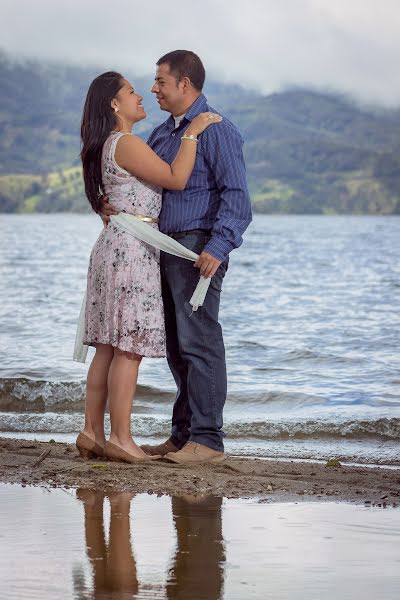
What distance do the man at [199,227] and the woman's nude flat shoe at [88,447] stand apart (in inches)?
16.4

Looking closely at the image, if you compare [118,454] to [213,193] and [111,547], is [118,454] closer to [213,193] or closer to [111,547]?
[213,193]

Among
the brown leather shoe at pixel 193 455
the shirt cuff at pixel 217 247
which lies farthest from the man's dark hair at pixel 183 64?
the brown leather shoe at pixel 193 455

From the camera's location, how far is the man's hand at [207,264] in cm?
593

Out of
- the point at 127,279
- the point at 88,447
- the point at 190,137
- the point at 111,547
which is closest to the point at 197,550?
the point at 111,547

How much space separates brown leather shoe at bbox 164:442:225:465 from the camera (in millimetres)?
6258

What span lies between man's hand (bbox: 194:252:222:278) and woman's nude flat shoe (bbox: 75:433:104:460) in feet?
A: 4.07

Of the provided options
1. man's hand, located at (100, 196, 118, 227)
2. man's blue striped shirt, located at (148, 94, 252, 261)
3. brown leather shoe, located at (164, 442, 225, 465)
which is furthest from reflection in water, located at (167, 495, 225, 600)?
man's hand, located at (100, 196, 118, 227)

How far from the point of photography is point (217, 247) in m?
5.95

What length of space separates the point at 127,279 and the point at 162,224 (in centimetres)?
39

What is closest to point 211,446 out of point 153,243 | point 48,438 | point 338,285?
point 153,243

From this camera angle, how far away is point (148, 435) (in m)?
9.03

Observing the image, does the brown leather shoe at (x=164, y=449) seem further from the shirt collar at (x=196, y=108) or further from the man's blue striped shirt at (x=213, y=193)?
the shirt collar at (x=196, y=108)

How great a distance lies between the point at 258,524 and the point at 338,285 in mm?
32154

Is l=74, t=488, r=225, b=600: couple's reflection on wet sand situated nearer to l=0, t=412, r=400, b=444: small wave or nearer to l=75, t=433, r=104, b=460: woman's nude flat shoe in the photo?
l=75, t=433, r=104, b=460: woman's nude flat shoe
